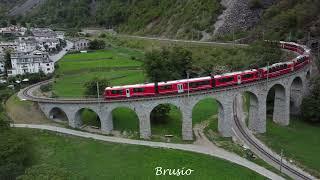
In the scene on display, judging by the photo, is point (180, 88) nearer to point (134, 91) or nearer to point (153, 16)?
point (134, 91)

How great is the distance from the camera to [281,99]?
5534cm

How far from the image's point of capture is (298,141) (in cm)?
5028

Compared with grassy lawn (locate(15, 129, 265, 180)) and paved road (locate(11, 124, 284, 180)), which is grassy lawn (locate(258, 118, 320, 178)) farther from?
grassy lawn (locate(15, 129, 265, 180))

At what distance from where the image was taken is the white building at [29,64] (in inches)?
3346

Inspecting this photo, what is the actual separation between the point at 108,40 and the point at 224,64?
6585 cm

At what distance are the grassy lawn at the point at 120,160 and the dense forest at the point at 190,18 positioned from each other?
50386 millimetres

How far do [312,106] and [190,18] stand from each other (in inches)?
2505

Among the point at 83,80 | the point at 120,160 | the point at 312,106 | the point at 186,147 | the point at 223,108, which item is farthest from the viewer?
the point at 83,80

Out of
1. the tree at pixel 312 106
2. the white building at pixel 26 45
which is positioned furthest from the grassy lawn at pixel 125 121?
the white building at pixel 26 45

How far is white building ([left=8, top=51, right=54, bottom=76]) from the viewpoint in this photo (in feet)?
279

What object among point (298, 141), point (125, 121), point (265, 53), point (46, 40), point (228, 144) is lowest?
point (298, 141)

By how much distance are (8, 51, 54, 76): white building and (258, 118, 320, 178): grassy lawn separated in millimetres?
51055

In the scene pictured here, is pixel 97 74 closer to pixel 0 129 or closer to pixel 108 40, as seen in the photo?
pixel 0 129

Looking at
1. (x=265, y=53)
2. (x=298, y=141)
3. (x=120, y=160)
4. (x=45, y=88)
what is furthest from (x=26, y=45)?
(x=298, y=141)
